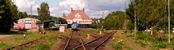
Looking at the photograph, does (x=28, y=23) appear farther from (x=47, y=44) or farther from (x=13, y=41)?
(x=47, y=44)

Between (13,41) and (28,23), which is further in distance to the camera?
(28,23)

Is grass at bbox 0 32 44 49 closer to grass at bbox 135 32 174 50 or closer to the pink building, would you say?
grass at bbox 135 32 174 50

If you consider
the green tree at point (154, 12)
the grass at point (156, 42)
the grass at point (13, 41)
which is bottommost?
the grass at point (156, 42)

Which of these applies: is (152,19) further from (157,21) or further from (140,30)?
(140,30)

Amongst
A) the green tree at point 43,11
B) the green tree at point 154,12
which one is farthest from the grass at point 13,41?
the green tree at point 43,11

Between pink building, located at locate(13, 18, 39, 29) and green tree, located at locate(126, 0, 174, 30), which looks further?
pink building, located at locate(13, 18, 39, 29)

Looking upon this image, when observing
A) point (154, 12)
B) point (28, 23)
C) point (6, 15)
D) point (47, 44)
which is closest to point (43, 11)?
point (28, 23)

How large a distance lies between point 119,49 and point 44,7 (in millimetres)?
130606

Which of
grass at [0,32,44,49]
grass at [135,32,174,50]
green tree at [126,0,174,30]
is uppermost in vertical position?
green tree at [126,0,174,30]

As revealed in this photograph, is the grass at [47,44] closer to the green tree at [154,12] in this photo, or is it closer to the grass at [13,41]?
the grass at [13,41]

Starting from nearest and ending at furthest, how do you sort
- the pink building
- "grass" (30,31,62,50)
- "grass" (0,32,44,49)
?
"grass" (30,31,62,50) → "grass" (0,32,44,49) → the pink building

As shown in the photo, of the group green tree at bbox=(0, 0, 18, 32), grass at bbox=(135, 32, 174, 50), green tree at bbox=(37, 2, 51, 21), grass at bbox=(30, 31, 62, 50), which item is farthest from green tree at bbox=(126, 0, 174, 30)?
green tree at bbox=(37, 2, 51, 21)

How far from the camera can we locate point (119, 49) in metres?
29.6

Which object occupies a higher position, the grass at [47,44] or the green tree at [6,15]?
the green tree at [6,15]
